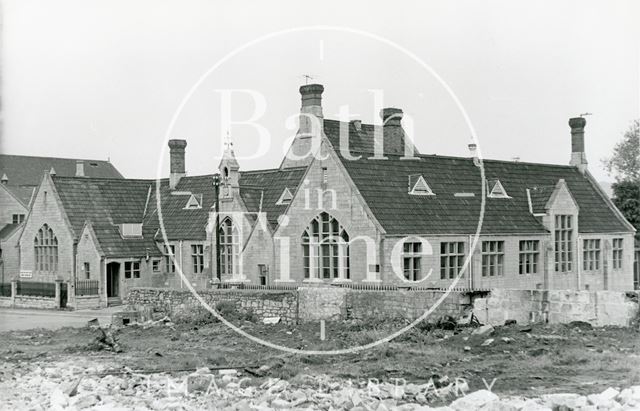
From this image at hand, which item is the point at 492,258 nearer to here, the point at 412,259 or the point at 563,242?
the point at 412,259

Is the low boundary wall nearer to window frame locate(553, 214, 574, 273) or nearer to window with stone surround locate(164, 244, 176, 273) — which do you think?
window with stone surround locate(164, 244, 176, 273)

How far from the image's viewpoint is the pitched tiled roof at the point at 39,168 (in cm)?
8262

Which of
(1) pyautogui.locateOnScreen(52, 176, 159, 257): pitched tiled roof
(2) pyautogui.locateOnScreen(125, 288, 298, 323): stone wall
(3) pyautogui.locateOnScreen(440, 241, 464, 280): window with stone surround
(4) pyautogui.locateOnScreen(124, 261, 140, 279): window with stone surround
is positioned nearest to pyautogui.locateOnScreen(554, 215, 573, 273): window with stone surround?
(3) pyautogui.locateOnScreen(440, 241, 464, 280): window with stone surround

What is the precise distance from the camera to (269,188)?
43.3m

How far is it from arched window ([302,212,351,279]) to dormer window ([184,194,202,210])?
13.2 m

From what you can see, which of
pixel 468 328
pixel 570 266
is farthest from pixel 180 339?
pixel 570 266

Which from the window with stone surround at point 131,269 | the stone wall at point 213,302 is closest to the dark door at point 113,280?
the window with stone surround at point 131,269

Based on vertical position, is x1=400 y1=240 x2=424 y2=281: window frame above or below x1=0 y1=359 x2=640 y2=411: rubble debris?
above

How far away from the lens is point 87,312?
3956 cm

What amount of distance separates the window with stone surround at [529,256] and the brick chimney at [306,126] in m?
12.4

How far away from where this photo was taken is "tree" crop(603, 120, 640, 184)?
65.9 m

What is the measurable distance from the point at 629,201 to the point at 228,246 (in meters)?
31.5

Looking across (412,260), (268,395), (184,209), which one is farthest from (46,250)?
(268,395)

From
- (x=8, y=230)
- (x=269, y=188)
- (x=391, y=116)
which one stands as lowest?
(x=8, y=230)
